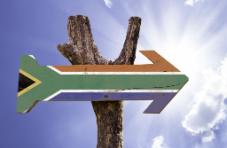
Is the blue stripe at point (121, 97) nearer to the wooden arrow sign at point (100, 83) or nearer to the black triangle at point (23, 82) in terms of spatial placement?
the wooden arrow sign at point (100, 83)

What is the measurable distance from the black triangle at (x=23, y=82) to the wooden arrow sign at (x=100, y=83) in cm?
1

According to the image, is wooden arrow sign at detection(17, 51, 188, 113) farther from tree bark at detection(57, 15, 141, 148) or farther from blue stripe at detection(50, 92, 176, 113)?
tree bark at detection(57, 15, 141, 148)

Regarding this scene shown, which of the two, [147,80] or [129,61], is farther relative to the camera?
[129,61]

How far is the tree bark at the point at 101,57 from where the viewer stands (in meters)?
3.21

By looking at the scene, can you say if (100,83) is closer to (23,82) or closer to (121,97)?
(121,97)

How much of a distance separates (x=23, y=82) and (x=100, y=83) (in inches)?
29.5

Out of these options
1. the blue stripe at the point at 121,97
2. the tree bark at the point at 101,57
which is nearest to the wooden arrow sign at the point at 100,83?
the blue stripe at the point at 121,97

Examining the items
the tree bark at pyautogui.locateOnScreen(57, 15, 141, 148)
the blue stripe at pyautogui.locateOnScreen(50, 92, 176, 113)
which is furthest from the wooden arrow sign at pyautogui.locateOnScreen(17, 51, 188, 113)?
the tree bark at pyautogui.locateOnScreen(57, 15, 141, 148)

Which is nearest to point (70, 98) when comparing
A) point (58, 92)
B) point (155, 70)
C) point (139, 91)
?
point (58, 92)

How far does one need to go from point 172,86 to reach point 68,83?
101 cm

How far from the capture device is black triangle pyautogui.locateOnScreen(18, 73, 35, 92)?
10.1 feet

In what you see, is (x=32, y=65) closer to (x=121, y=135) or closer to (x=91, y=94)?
(x=91, y=94)

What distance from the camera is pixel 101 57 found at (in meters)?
3.62

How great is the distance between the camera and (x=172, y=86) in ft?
10.1
